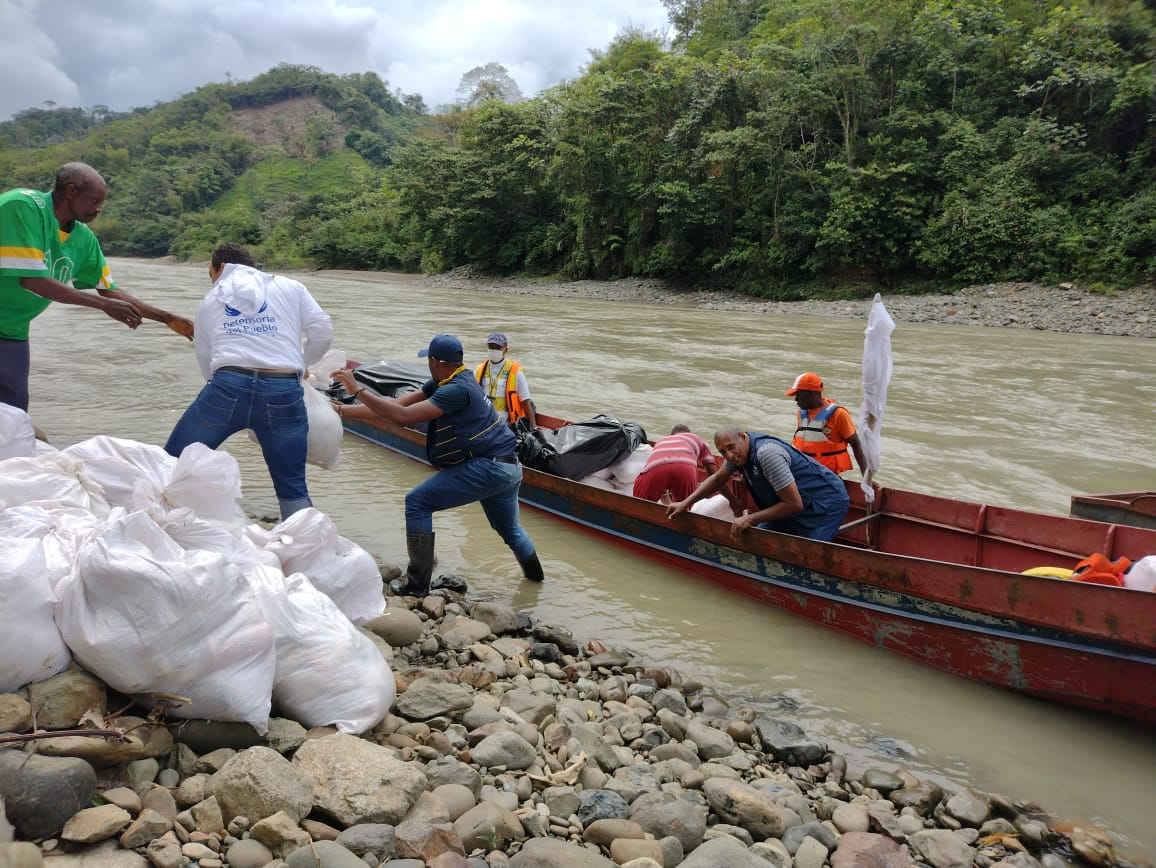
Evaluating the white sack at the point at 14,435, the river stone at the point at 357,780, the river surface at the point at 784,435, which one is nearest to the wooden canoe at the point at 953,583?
the river surface at the point at 784,435

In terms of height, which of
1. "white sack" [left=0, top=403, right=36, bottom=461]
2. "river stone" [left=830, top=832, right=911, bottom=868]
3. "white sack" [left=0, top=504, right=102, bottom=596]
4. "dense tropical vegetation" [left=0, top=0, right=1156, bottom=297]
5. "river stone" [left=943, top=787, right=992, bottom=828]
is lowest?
"river stone" [left=943, top=787, right=992, bottom=828]

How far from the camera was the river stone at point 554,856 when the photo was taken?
99.3 inches

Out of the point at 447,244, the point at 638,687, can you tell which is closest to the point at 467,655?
the point at 638,687

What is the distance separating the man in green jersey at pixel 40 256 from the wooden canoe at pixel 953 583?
395 cm

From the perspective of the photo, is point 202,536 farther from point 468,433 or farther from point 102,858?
point 468,433

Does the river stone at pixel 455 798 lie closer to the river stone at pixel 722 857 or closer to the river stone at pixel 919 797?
the river stone at pixel 722 857

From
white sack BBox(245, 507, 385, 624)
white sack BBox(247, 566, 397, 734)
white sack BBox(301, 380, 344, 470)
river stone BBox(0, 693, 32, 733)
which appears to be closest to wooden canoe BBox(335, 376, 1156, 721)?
white sack BBox(301, 380, 344, 470)

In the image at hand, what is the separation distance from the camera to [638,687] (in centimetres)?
441

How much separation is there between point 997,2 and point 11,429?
34.5 m

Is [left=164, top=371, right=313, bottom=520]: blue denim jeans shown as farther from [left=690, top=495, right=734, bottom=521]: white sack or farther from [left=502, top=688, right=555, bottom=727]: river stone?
[left=690, top=495, right=734, bottom=521]: white sack

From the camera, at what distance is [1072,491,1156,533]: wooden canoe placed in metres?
6.50

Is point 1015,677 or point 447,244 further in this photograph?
point 447,244

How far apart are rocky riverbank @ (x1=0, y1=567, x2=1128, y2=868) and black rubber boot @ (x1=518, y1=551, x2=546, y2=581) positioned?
1.30 m

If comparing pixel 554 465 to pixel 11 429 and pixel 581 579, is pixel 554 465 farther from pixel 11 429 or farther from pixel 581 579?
pixel 11 429
